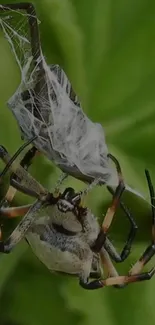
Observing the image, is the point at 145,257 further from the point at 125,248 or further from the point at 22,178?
the point at 22,178

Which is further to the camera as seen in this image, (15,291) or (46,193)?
(15,291)

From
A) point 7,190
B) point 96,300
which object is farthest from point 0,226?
point 96,300

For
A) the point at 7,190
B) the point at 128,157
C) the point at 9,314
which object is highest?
the point at 128,157

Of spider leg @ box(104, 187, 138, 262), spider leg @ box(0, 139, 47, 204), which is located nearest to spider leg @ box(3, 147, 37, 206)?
spider leg @ box(0, 139, 47, 204)

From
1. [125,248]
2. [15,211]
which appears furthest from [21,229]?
[125,248]

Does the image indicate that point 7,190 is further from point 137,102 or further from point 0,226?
point 137,102

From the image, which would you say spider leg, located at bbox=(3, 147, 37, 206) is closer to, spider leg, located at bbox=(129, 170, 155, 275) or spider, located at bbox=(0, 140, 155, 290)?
spider, located at bbox=(0, 140, 155, 290)
